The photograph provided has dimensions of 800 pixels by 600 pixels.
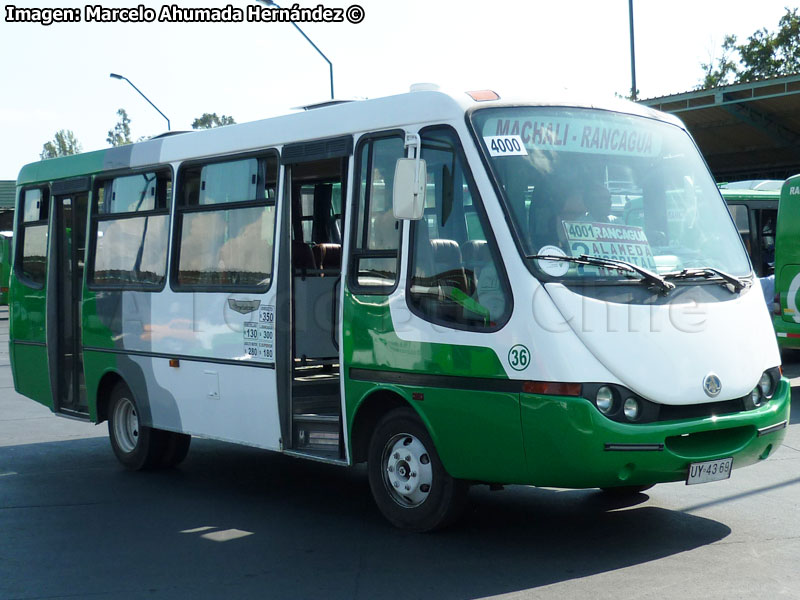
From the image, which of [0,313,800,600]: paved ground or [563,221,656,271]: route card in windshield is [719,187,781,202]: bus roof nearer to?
[0,313,800,600]: paved ground

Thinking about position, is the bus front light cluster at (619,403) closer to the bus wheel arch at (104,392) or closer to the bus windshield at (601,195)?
the bus windshield at (601,195)

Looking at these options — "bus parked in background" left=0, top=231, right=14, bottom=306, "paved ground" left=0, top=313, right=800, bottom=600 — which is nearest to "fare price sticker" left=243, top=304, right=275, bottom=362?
"paved ground" left=0, top=313, right=800, bottom=600

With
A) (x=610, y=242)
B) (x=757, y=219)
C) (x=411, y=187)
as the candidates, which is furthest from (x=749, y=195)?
(x=411, y=187)

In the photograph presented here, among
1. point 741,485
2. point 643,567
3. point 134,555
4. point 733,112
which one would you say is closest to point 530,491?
point 741,485

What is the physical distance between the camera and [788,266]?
48.1 feet

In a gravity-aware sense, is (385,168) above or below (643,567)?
above

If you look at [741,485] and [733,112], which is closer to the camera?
[741,485]

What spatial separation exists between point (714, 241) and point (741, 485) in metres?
2.22

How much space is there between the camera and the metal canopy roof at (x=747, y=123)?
90.8ft

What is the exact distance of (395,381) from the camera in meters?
7.00

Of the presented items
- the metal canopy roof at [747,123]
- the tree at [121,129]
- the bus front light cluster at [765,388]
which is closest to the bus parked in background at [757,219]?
the metal canopy roof at [747,123]

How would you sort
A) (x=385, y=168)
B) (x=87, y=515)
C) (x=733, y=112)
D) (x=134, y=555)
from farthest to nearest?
(x=733, y=112) → (x=87, y=515) → (x=385, y=168) → (x=134, y=555)

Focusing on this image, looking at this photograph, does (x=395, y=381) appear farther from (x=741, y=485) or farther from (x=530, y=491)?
(x=741, y=485)

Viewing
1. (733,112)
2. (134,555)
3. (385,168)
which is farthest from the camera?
(733,112)
